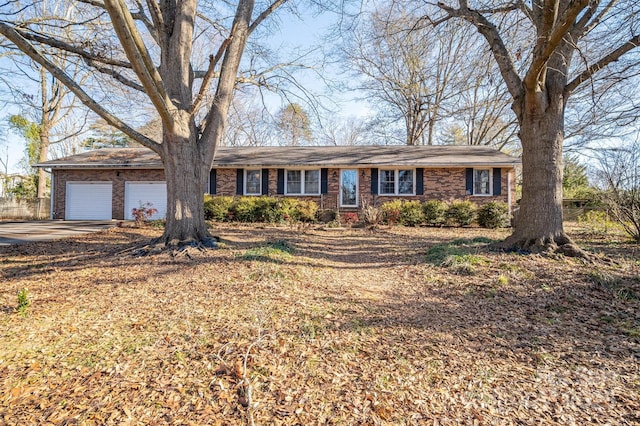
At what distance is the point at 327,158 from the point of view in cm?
1455

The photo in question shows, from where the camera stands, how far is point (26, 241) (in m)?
7.87

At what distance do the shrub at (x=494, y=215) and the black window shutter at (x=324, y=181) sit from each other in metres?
6.49

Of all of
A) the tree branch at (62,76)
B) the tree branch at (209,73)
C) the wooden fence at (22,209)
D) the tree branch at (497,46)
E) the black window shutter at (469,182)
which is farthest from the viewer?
the wooden fence at (22,209)

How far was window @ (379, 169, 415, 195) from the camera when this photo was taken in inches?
561

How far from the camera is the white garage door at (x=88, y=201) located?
→ 1491 centimetres

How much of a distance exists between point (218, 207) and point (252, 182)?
2.60 m

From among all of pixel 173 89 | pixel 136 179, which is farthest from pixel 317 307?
pixel 136 179

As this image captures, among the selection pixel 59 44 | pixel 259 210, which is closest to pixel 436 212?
pixel 259 210

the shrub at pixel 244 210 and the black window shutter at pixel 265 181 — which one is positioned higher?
the black window shutter at pixel 265 181

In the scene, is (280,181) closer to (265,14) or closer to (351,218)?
(351,218)

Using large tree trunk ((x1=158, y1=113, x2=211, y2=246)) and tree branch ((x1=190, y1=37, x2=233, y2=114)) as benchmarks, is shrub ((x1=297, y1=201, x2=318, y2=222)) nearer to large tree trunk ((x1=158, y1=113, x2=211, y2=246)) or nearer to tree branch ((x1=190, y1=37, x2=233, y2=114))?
large tree trunk ((x1=158, y1=113, x2=211, y2=246))

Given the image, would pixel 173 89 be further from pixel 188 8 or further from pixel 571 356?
pixel 571 356

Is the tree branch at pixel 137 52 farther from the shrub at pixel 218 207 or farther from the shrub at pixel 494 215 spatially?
the shrub at pixel 494 215

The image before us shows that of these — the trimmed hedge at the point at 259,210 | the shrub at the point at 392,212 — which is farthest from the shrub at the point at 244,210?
the shrub at the point at 392,212
